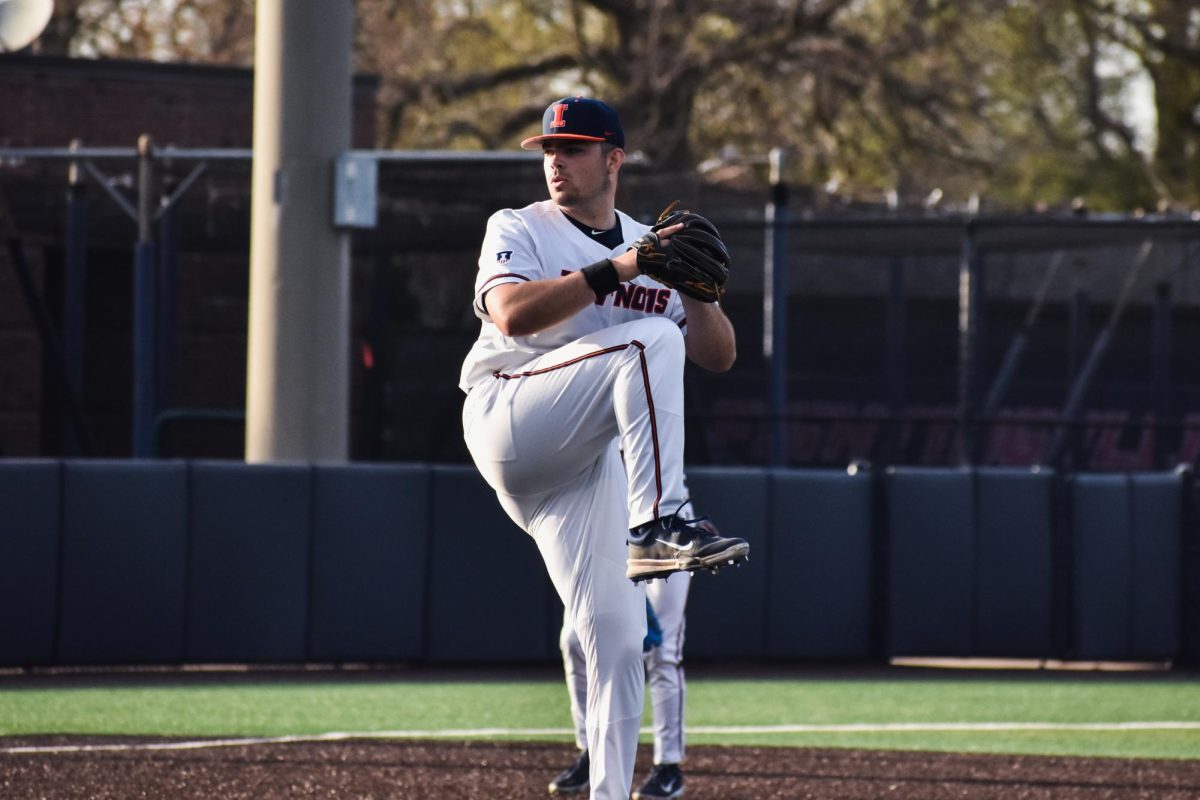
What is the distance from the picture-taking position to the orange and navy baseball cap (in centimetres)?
453

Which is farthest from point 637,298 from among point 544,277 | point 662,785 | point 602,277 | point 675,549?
point 662,785

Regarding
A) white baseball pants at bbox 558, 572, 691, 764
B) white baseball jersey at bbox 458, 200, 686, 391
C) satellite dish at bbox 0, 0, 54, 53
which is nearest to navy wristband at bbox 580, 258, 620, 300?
white baseball jersey at bbox 458, 200, 686, 391

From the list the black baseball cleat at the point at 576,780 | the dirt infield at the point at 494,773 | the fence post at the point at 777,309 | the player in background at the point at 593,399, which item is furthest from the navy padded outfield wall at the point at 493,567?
the player in background at the point at 593,399

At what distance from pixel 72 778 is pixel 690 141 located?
1552 centimetres

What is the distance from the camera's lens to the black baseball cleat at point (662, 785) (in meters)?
5.89

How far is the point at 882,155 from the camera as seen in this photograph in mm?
22219

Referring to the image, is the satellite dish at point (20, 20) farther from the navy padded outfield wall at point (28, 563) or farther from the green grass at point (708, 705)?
the green grass at point (708, 705)

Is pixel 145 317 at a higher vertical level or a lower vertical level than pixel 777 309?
lower

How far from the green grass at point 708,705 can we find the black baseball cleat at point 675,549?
3.49m

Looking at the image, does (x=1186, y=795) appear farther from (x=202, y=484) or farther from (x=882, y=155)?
(x=882, y=155)

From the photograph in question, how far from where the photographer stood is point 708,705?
29.5 ft

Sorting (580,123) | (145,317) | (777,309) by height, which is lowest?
(145,317)

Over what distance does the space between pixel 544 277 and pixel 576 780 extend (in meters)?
2.21

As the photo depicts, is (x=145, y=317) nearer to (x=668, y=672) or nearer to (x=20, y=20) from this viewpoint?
(x=20, y=20)
